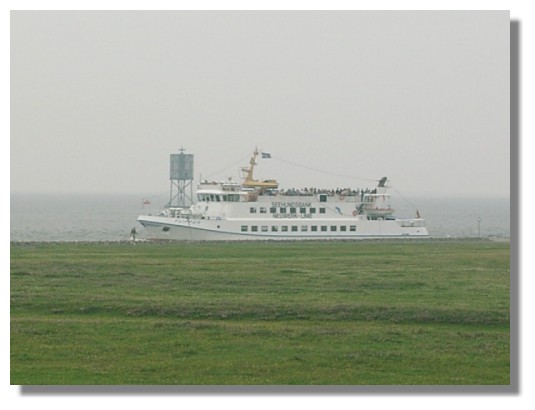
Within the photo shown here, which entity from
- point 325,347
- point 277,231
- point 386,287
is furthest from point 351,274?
point 277,231

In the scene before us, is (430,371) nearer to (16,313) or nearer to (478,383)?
(478,383)

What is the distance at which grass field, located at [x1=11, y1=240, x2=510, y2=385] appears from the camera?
1532 cm

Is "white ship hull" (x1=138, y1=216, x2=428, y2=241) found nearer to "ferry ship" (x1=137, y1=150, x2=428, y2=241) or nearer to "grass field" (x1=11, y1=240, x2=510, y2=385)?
"ferry ship" (x1=137, y1=150, x2=428, y2=241)

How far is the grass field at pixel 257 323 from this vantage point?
15320mm

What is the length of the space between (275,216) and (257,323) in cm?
2791

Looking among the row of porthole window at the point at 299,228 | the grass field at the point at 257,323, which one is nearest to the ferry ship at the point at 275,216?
the row of porthole window at the point at 299,228

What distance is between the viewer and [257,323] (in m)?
18.6

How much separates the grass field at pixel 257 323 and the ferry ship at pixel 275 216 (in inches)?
642

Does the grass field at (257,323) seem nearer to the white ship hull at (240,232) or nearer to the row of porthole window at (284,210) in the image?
the white ship hull at (240,232)

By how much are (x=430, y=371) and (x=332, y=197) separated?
105 feet

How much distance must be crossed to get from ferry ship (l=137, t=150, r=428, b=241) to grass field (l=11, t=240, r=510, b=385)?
16306mm

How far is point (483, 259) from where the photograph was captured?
2998 centimetres

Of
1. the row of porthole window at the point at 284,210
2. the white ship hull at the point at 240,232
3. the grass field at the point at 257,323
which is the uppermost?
the row of porthole window at the point at 284,210

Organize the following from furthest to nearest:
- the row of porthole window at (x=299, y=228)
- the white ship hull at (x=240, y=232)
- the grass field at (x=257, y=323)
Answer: the row of porthole window at (x=299, y=228), the white ship hull at (x=240, y=232), the grass field at (x=257, y=323)
